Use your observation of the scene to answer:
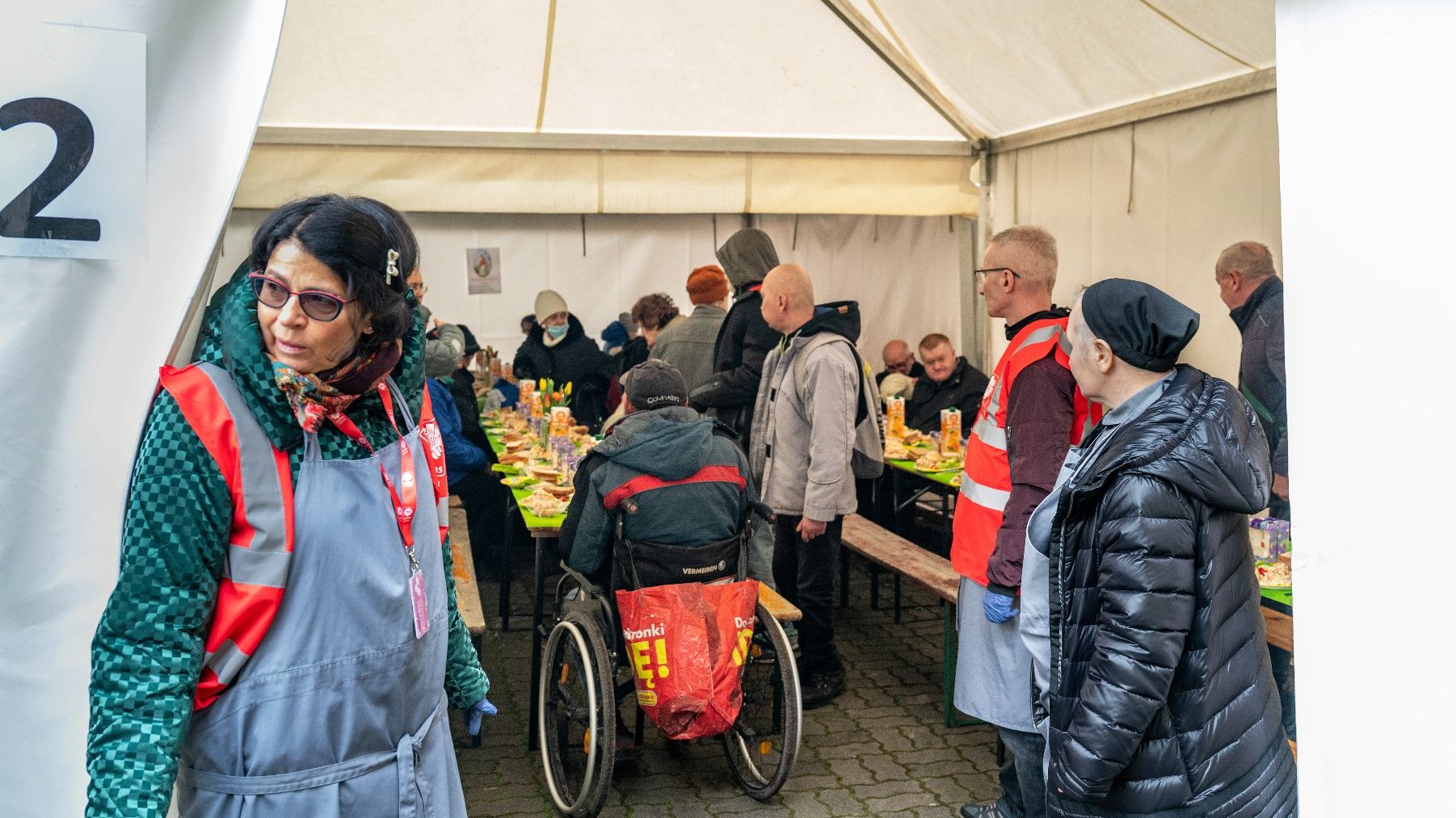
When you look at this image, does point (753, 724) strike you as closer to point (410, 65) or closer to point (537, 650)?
point (537, 650)

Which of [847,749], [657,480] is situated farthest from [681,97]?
[847,749]

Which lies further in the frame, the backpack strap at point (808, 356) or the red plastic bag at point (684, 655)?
the backpack strap at point (808, 356)

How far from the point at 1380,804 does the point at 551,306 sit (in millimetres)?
6721

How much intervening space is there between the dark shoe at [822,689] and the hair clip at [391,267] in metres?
3.76

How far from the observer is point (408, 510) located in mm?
1776

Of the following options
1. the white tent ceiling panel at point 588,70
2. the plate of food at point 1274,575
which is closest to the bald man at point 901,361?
the white tent ceiling panel at point 588,70

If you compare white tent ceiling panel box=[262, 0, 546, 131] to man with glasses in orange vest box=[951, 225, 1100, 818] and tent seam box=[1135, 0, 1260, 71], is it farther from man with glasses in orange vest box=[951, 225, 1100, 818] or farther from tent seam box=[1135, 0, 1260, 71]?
man with glasses in orange vest box=[951, 225, 1100, 818]

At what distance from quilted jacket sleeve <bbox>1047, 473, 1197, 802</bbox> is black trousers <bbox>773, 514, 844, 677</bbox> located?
2829 mm

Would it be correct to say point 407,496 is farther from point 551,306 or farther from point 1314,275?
point 551,306

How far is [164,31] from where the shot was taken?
207 centimetres

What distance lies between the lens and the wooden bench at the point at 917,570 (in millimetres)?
4898

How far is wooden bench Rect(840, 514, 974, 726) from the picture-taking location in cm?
490

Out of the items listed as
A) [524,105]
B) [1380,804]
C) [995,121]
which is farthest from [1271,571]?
[524,105]

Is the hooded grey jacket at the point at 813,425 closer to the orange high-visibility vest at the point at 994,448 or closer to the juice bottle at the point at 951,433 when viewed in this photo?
the orange high-visibility vest at the point at 994,448
